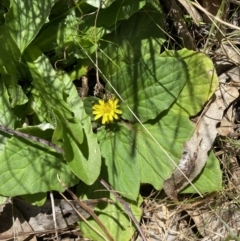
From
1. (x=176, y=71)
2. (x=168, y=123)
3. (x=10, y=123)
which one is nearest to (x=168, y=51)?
(x=176, y=71)

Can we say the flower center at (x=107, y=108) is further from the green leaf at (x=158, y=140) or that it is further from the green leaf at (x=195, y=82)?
the green leaf at (x=195, y=82)

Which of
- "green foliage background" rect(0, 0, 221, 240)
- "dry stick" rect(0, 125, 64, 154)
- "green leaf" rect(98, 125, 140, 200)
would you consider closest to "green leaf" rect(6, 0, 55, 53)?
"green foliage background" rect(0, 0, 221, 240)

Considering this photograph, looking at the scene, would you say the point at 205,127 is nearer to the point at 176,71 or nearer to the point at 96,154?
the point at 176,71

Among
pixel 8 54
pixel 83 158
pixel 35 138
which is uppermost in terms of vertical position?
pixel 8 54

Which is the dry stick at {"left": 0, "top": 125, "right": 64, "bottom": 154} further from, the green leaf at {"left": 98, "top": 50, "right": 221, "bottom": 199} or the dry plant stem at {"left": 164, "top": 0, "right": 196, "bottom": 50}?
the dry plant stem at {"left": 164, "top": 0, "right": 196, "bottom": 50}

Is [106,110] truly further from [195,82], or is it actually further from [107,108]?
[195,82]

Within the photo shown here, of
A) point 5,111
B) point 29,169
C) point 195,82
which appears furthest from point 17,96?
point 195,82
